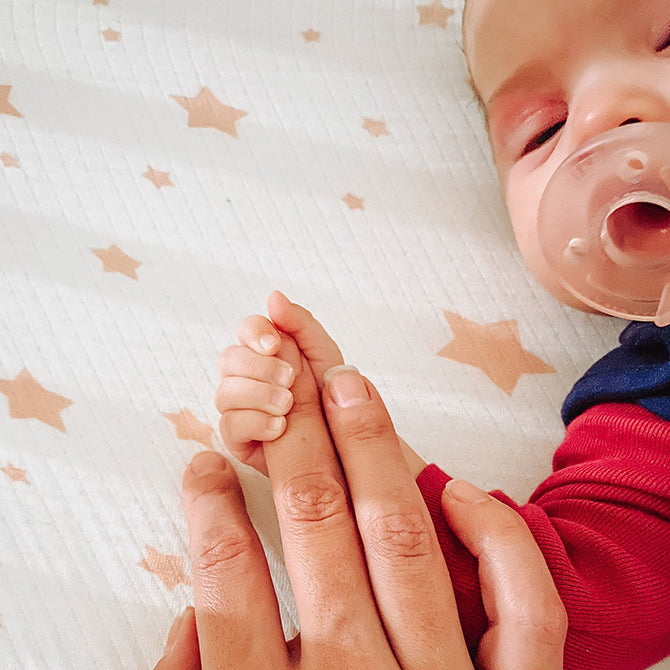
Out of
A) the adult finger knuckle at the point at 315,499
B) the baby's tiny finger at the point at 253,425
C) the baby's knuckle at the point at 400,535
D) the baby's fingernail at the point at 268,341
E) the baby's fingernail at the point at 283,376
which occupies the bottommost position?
the baby's knuckle at the point at 400,535

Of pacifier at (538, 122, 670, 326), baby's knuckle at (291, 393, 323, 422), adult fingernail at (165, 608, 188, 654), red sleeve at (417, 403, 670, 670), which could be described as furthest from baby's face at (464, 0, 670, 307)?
adult fingernail at (165, 608, 188, 654)

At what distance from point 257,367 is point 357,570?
0.21m

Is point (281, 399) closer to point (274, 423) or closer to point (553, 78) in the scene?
point (274, 423)

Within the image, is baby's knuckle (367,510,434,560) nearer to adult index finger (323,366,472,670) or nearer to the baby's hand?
adult index finger (323,366,472,670)

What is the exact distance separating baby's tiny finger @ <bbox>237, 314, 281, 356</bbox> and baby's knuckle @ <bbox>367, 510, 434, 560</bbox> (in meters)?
0.19

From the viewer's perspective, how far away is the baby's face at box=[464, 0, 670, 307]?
0.69 metres

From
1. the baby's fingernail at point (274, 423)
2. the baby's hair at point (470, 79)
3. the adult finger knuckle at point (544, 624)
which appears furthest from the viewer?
the baby's hair at point (470, 79)

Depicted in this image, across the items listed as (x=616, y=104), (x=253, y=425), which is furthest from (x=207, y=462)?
(x=616, y=104)

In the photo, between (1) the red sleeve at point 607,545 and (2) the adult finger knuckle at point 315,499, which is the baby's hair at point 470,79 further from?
(2) the adult finger knuckle at point 315,499

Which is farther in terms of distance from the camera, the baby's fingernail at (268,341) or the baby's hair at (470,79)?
the baby's hair at (470,79)

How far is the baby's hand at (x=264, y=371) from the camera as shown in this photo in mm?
673

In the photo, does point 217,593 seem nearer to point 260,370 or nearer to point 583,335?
point 260,370

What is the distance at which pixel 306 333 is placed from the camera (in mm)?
737

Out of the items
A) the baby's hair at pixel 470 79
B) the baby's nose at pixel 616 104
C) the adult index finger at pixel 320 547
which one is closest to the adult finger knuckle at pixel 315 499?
the adult index finger at pixel 320 547
